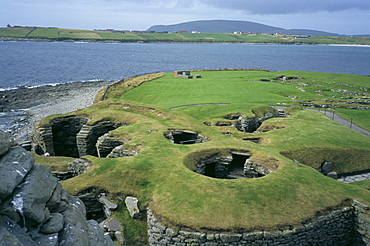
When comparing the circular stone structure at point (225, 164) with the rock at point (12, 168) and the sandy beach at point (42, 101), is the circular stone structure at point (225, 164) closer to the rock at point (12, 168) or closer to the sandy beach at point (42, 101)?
the rock at point (12, 168)

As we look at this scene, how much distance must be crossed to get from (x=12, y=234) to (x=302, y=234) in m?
12.4

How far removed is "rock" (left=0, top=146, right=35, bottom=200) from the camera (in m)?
7.43

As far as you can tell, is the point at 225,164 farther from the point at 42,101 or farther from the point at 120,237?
the point at 42,101

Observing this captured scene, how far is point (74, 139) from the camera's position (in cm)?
3269

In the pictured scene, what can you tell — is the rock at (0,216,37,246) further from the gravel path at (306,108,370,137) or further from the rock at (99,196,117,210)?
the gravel path at (306,108,370,137)

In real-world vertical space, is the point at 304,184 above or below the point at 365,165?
above

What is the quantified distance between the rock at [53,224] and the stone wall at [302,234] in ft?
21.0

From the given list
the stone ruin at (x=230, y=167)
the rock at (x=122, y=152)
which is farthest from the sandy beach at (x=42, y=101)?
the stone ruin at (x=230, y=167)

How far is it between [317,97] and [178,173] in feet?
144

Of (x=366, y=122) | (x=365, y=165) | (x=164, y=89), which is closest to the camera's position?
(x=365, y=165)

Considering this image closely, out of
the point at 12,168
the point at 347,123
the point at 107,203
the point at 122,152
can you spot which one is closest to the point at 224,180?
the point at 107,203

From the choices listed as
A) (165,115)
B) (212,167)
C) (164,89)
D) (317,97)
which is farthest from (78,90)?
(212,167)

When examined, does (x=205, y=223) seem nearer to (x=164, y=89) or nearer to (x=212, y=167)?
(x=212, y=167)

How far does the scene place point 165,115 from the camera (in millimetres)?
32375
